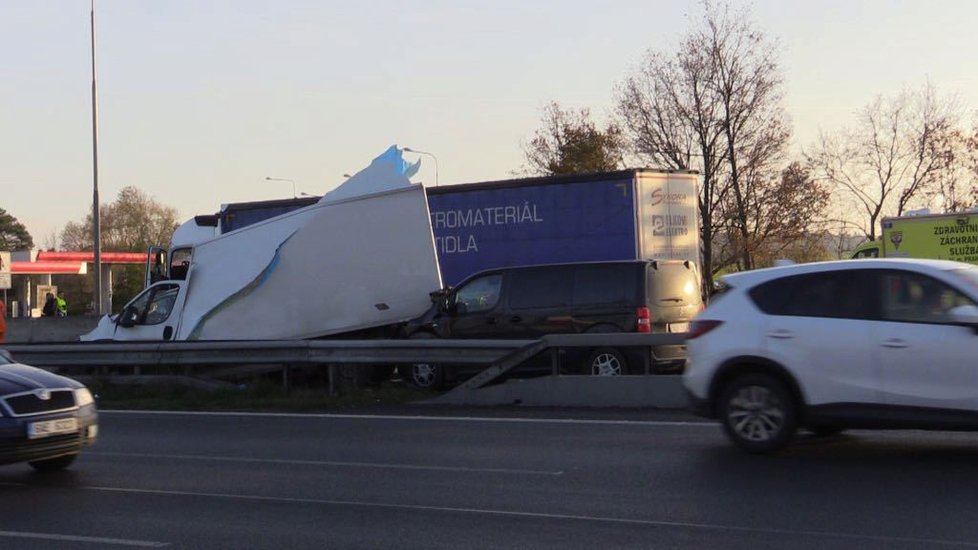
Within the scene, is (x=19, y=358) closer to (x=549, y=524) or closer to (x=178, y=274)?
(x=178, y=274)

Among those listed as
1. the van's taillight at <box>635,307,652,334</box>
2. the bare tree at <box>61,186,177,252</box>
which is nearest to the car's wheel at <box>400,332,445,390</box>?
the van's taillight at <box>635,307,652,334</box>

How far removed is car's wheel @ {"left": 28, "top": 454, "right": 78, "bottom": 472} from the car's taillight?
225 inches

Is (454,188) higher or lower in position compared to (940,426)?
higher

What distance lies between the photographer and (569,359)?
626 inches

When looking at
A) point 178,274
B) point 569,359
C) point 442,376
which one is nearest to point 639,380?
point 569,359

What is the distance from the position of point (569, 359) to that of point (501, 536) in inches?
336

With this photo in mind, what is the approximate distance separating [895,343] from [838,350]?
0.47 m

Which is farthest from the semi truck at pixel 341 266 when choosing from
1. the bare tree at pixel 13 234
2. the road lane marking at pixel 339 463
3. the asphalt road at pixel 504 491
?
the bare tree at pixel 13 234

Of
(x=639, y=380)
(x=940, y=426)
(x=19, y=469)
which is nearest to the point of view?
(x=940, y=426)

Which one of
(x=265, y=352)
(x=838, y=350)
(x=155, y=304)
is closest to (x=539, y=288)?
(x=265, y=352)

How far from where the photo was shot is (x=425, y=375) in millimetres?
17406

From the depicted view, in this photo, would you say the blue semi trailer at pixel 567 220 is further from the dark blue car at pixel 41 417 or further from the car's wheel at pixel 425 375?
the dark blue car at pixel 41 417

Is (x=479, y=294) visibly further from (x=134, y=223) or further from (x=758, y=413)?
(x=134, y=223)

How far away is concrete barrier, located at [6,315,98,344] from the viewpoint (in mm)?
30812
